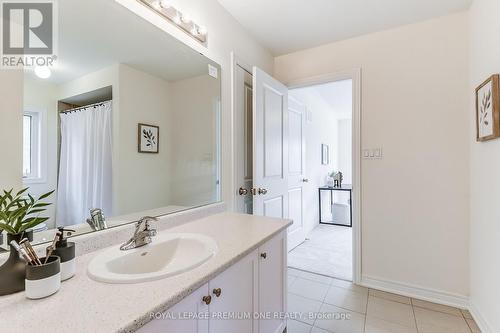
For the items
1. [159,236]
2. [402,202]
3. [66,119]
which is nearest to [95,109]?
[66,119]

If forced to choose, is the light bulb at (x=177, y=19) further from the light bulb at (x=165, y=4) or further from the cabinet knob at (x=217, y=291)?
the cabinet knob at (x=217, y=291)

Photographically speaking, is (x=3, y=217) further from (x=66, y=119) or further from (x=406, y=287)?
(x=406, y=287)

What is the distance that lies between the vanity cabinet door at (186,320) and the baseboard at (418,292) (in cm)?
195

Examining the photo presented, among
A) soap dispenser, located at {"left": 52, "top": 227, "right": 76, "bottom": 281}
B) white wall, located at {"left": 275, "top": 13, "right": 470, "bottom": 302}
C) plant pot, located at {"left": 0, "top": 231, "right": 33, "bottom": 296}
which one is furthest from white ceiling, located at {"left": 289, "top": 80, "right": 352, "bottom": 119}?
plant pot, located at {"left": 0, "top": 231, "right": 33, "bottom": 296}

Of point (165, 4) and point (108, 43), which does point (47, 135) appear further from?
point (165, 4)

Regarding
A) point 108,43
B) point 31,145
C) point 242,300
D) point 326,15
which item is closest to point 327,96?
point 326,15

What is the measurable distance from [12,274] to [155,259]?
49 centimetres

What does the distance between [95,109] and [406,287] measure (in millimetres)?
2658

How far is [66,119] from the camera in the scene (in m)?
0.99

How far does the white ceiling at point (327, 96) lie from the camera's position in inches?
143

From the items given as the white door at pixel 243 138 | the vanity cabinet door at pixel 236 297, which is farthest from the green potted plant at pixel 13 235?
the white door at pixel 243 138

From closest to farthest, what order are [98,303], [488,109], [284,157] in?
[98,303] → [488,109] → [284,157]

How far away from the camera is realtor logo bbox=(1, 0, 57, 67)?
0.83 metres

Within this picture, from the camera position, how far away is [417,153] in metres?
2.06
